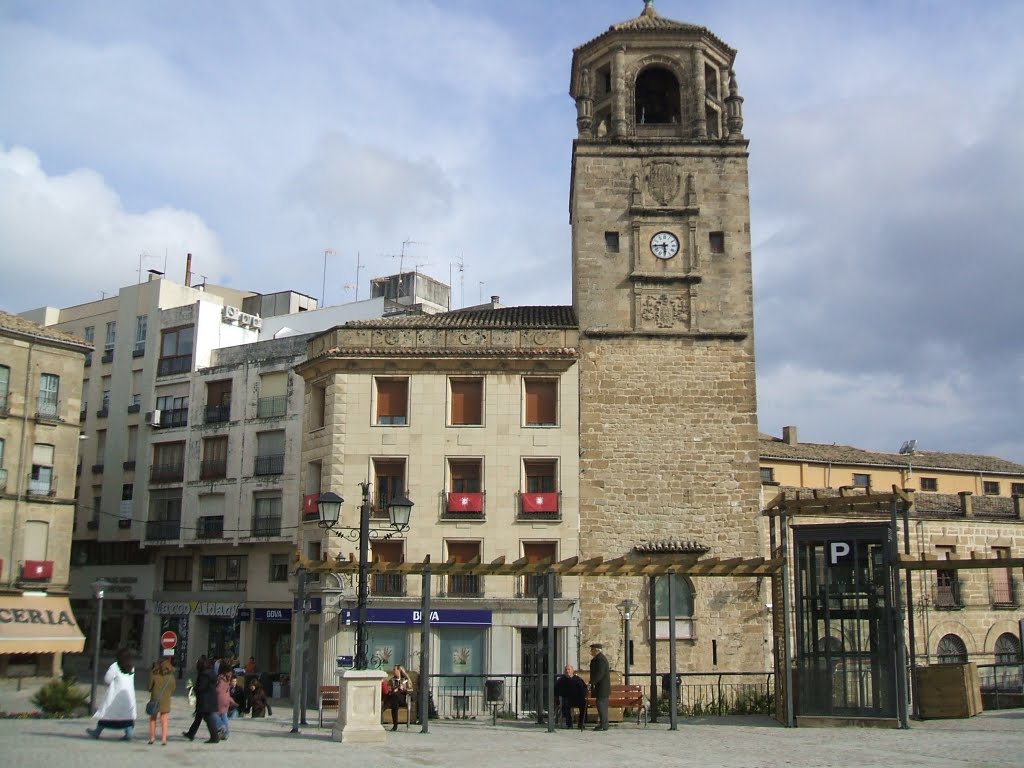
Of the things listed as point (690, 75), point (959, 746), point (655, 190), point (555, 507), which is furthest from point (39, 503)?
point (959, 746)

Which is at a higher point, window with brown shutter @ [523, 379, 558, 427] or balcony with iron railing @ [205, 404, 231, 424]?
balcony with iron railing @ [205, 404, 231, 424]

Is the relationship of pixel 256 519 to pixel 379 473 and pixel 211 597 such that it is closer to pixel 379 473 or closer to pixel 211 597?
pixel 211 597

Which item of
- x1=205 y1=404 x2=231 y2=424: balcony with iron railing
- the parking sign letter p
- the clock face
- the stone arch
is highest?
the stone arch

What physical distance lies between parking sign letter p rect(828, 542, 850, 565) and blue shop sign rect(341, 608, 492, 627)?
11038mm

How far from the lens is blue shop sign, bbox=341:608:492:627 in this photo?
2838 centimetres

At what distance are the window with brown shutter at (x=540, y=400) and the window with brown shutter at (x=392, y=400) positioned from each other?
338 centimetres

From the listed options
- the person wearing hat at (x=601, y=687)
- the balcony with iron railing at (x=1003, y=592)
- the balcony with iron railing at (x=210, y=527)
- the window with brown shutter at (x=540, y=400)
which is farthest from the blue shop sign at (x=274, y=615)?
the balcony with iron railing at (x=1003, y=592)

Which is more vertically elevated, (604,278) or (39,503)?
(604,278)

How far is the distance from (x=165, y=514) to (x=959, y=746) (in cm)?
3104

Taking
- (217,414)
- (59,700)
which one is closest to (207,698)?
(59,700)

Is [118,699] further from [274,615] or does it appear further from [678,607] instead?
[274,615]

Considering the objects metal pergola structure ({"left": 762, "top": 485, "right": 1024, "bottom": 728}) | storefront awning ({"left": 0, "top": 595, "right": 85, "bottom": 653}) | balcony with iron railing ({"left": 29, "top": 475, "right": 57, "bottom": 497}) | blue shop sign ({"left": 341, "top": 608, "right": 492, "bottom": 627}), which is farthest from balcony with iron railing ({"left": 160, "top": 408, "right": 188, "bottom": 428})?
metal pergola structure ({"left": 762, "top": 485, "right": 1024, "bottom": 728})

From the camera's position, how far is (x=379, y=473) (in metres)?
29.7

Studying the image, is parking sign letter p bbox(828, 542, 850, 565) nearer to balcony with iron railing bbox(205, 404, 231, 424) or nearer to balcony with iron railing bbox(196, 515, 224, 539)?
balcony with iron railing bbox(196, 515, 224, 539)
